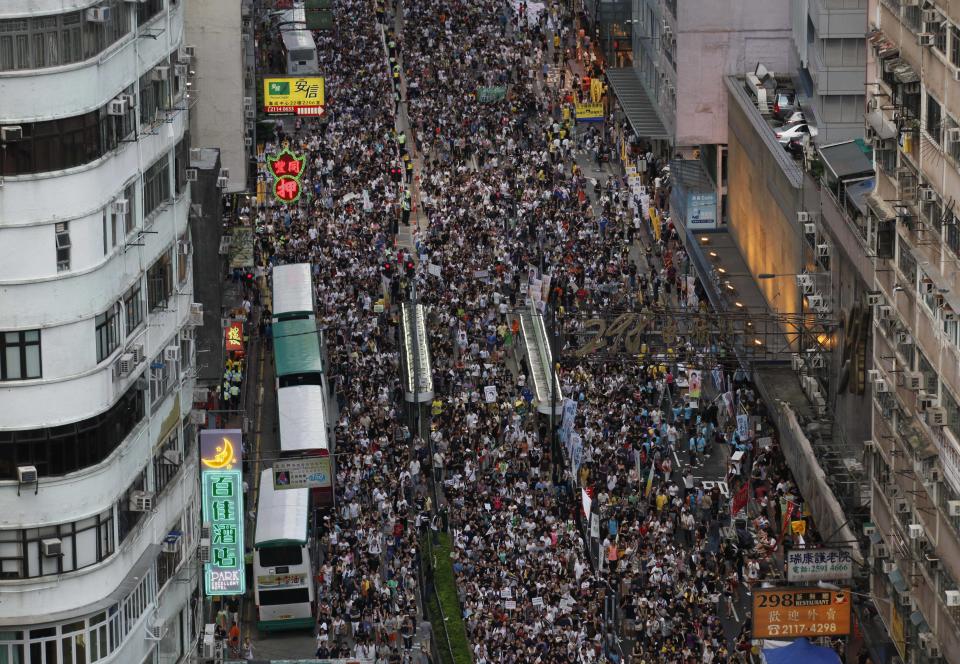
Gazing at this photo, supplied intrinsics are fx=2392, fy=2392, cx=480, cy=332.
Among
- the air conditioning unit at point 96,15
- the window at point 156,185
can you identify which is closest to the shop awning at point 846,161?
the window at point 156,185

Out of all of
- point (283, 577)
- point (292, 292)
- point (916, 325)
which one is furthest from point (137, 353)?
point (292, 292)

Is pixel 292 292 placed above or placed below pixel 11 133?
below

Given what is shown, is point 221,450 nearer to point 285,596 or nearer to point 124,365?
point 124,365

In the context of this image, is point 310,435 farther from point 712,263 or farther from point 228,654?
point 712,263

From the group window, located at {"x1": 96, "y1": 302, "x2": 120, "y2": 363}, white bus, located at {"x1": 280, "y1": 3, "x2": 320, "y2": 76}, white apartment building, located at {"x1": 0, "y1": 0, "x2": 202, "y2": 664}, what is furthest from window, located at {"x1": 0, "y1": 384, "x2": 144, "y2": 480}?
white bus, located at {"x1": 280, "y1": 3, "x2": 320, "y2": 76}

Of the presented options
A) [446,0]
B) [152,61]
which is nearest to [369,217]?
[446,0]

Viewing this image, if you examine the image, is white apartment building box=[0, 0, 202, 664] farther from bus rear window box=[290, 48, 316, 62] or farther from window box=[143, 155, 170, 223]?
bus rear window box=[290, 48, 316, 62]
